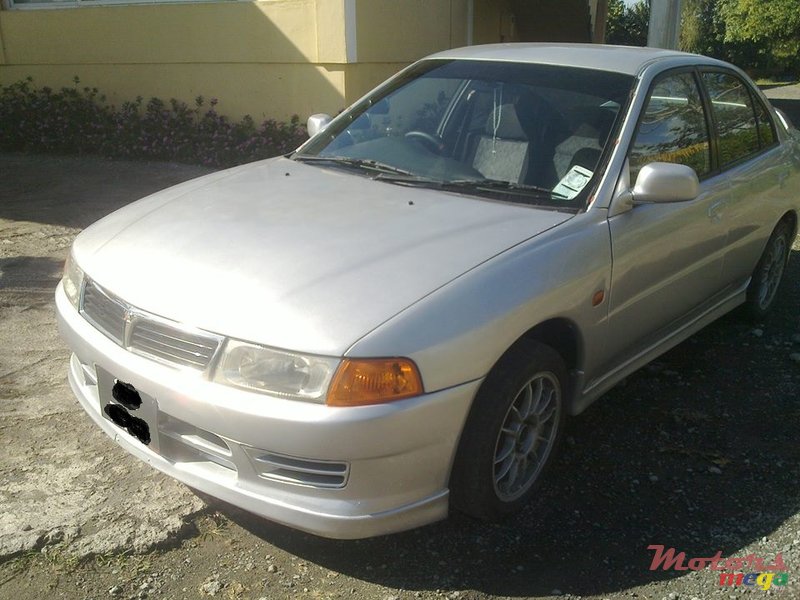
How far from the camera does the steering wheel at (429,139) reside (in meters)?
3.78

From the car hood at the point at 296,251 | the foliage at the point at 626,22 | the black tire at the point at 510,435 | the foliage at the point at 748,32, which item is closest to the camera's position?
the car hood at the point at 296,251

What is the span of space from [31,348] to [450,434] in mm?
2799

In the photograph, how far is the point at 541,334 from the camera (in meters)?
3.07

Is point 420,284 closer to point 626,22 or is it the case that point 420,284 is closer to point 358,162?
point 358,162

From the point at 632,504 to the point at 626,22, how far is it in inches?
A: 1170

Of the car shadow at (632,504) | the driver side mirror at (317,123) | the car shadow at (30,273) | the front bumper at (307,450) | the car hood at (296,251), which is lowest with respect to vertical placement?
the car shadow at (632,504)

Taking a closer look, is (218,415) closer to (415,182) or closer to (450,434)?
(450,434)

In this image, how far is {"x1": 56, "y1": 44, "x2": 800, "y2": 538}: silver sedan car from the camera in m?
2.46

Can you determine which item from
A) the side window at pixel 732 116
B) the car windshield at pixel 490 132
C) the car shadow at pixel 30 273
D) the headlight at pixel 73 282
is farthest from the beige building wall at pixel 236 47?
the headlight at pixel 73 282

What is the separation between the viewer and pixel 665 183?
10.5 feet

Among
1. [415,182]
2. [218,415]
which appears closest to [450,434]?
[218,415]

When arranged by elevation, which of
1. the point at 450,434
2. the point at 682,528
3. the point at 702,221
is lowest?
the point at 682,528

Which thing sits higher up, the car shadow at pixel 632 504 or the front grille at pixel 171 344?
the front grille at pixel 171 344

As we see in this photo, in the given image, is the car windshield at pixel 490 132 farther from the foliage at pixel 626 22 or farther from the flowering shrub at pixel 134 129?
the foliage at pixel 626 22
